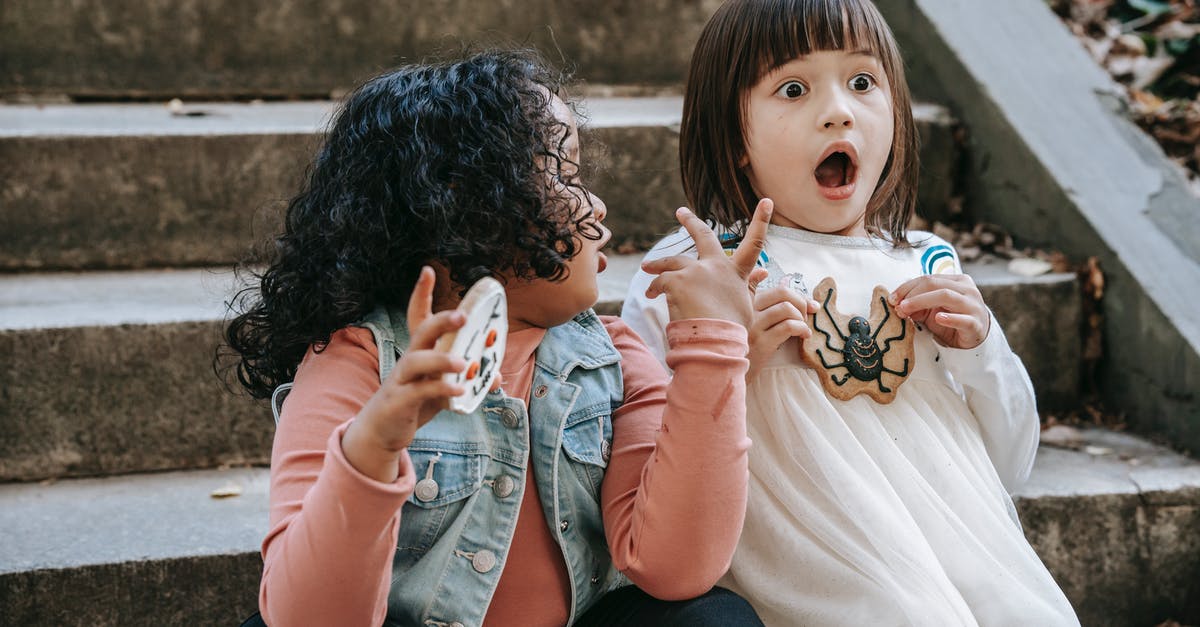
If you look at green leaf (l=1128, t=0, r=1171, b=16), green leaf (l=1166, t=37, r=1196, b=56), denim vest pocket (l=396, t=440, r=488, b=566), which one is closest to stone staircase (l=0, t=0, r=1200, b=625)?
denim vest pocket (l=396, t=440, r=488, b=566)

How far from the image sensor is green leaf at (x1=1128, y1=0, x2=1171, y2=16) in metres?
3.17

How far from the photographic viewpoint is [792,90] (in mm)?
1459

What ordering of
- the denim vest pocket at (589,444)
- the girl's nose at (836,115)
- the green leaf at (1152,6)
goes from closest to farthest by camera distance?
the denim vest pocket at (589,444), the girl's nose at (836,115), the green leaf at (1152,6)

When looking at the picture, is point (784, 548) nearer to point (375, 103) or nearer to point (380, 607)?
point (380, 607)

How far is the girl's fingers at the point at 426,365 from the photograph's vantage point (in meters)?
0.93

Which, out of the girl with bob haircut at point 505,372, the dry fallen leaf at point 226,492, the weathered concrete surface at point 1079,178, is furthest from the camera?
the weathered concrete surface at point 1079,178

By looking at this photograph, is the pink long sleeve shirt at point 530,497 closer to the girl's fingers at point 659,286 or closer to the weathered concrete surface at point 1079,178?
the girl's fingers at point 659,286

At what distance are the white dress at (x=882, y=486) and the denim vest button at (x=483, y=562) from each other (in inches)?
14.4

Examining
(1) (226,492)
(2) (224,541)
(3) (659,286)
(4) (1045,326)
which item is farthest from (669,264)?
(4) (1045,326)

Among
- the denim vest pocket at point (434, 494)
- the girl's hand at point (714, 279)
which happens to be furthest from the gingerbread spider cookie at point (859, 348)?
the denim vest pocket at point (434, 494)

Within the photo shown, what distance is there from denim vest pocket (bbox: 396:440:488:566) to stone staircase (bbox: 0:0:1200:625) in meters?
0.49

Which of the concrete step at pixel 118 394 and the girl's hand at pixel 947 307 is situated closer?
the girl's hand at pixel 947 307

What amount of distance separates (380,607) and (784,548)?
1.76 feet

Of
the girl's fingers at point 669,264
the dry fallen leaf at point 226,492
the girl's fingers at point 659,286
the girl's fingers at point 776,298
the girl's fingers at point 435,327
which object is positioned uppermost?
the girl's fingers at point 435,327
